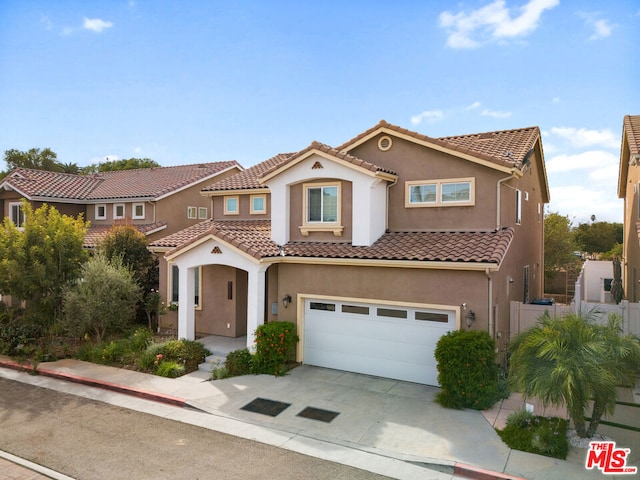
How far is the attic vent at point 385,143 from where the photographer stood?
14484mm

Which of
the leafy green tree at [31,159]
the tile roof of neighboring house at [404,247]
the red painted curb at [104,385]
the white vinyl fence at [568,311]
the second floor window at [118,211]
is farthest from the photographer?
the leafy green tree at [31,159]

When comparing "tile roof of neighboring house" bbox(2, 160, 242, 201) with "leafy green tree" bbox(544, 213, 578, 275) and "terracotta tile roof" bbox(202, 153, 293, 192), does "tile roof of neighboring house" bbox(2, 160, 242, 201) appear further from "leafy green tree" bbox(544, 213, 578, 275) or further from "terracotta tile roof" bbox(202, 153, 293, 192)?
"leafy green tree" bbox(544, 213, 578, 275)

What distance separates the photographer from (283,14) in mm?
13383

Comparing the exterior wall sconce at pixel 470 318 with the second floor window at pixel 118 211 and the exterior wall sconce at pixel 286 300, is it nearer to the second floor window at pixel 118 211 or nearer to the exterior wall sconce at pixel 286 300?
the exterior wall sconce at pixel 286 300

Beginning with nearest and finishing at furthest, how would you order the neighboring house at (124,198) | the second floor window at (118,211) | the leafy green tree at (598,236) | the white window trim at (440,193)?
1. the white window trim at (440,193)
2. the neighboring house at (124,198)
3. the second floor window at (118,211)
4. the leafy green tree at (598,236)

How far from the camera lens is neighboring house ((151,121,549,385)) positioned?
38.9ft

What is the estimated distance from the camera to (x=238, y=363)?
42.5ft

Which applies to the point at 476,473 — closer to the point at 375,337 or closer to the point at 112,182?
the point at 375,337

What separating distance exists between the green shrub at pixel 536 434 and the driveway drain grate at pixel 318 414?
3.54m

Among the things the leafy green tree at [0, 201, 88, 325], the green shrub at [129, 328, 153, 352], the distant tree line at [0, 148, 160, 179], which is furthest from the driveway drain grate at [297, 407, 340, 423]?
the distant tree line at [0, 148, 160, 179]

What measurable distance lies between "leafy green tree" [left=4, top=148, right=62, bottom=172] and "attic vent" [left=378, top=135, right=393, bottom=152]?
51275 mm

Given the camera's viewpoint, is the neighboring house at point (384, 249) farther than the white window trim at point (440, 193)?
No

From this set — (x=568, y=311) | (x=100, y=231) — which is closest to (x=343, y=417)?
(x=568, y=311)

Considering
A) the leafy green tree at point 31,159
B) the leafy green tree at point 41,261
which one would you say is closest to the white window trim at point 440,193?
the leafy green tree at point 41,261
